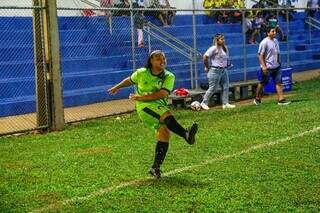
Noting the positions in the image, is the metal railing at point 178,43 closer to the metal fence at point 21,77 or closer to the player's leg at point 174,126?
the metal fence at point 21,77

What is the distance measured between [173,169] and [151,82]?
124 cm

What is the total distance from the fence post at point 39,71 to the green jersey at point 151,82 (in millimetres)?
4847

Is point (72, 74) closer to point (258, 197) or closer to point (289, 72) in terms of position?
point (289, 72)

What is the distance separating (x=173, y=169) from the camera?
8039 mm

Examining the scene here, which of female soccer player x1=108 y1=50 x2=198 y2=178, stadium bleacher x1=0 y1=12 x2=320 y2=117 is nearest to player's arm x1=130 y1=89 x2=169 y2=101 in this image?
female soccer player x1=108 y1=50 x2=198 y2=178

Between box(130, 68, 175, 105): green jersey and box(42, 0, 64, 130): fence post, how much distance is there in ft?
15.4

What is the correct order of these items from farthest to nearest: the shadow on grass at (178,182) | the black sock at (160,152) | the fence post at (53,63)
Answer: the fence post at (53,63), the black sock at (160,152), the shadow on grass at (178,182)

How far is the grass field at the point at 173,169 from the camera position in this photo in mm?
6426

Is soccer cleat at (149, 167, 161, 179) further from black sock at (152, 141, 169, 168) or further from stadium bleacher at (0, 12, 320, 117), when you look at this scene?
stadium bleacher at (0, 12, 320, 117)

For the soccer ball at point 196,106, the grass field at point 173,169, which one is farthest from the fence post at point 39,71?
the soccer ball at point 196,106

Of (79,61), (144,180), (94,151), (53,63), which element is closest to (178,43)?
(79,61)

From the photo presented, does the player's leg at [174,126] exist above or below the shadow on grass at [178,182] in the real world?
above

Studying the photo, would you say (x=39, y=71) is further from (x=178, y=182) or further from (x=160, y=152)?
(x=178, y=182)

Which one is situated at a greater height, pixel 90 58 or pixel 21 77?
pixel 90 58
